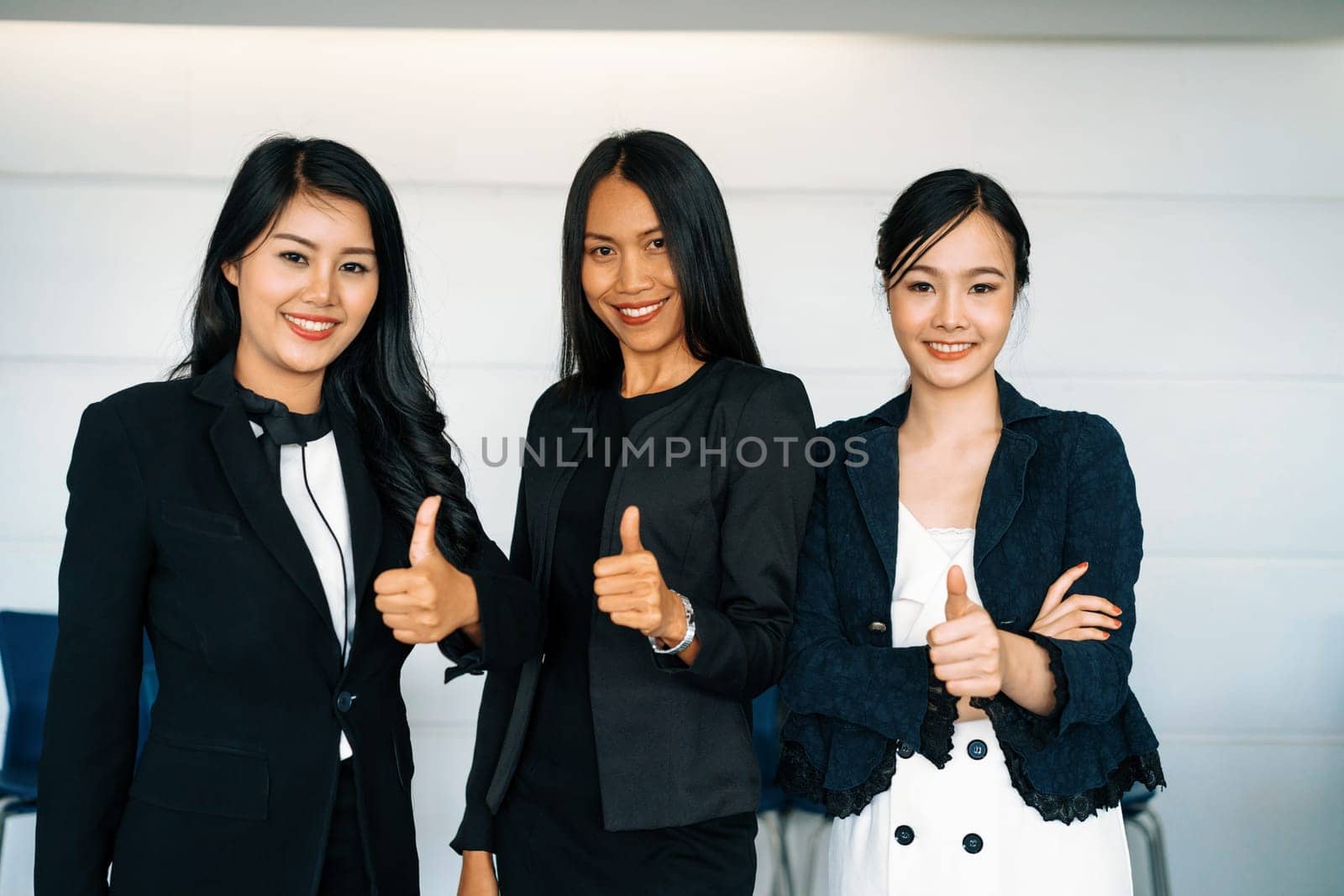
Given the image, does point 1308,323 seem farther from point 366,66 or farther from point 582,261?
point 366,66

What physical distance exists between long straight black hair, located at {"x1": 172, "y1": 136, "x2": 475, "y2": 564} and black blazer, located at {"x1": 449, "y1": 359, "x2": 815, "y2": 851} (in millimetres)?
202

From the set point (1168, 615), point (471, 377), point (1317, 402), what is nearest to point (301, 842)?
point (471, 377)

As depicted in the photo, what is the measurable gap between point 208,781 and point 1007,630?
109 centimetres

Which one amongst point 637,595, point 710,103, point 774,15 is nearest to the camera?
point 637,595

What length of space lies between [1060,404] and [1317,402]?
76cm

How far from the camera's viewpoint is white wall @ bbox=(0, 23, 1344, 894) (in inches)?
134

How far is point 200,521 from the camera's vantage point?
4.86ft

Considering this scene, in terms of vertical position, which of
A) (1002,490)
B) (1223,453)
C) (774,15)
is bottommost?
(1002,490)

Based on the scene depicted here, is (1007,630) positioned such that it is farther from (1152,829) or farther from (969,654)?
(1152,829)

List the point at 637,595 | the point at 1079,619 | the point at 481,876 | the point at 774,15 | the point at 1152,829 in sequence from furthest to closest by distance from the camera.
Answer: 1. the point at 774,15
2. the point at 1152,829
3. the point at 481,876
4. the point at 1079,619
5. the point at 637,595

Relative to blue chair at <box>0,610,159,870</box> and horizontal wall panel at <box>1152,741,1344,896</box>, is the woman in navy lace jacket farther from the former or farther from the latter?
horizontal wall panel at <box>1152,741,1344,896</box>

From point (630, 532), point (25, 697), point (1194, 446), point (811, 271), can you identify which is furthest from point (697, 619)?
point (1194, 446)

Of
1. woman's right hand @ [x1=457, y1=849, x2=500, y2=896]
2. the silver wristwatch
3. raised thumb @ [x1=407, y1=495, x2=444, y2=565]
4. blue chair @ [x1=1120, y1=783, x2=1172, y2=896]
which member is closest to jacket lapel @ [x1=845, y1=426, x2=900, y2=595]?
the silver wristwatch

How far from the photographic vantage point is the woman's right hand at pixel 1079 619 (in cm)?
156
